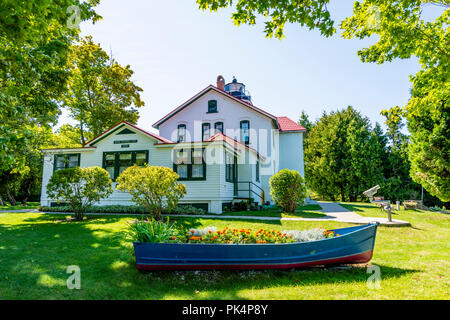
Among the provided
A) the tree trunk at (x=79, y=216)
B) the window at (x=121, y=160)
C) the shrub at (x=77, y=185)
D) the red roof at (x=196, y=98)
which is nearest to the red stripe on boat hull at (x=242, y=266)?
the shrub at (x=77, y=185)

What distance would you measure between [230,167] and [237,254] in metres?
A: 11.9

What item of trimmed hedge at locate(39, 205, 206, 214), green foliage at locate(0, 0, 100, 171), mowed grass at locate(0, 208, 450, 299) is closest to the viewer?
mowed grass at locate(0, 208, 450, 299)

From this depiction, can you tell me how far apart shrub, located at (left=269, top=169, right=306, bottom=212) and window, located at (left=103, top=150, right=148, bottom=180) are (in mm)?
8169

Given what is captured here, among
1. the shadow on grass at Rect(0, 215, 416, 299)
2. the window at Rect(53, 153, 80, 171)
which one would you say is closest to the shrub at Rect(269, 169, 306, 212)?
the shadow on grass at Rect(0, 215, 416, 299)

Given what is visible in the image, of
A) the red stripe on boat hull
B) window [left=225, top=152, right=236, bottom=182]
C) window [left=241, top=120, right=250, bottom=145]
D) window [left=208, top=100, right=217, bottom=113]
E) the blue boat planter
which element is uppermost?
window [left=208, top=100, right=217, bottom=113]

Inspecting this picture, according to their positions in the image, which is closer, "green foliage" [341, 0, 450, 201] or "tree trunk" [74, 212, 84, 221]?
"green foliage" [341, 0, 450, 201]

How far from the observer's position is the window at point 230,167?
1595 centimetres

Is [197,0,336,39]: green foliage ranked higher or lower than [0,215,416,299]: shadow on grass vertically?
higher

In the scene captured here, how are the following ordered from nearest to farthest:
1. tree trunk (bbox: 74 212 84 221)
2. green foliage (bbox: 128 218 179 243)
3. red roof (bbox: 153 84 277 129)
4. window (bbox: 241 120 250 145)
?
green foliage (bbox: 128 218 179 243)
tree trunk (bbox: 74 212 84 221)
red roof (bbox: 153 84 277 129)
window (bbox: 241 120 250 145)

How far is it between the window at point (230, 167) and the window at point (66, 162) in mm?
9968

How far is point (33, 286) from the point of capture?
458cm

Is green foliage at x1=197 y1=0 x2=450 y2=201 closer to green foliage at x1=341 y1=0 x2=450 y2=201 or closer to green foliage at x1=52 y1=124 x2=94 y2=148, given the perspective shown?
green foliage at x1=341 y1=0 x2=450 y2=201

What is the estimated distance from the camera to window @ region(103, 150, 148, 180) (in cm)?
1609

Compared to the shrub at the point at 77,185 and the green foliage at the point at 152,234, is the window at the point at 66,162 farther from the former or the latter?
the green foliage at the point at 152,234
